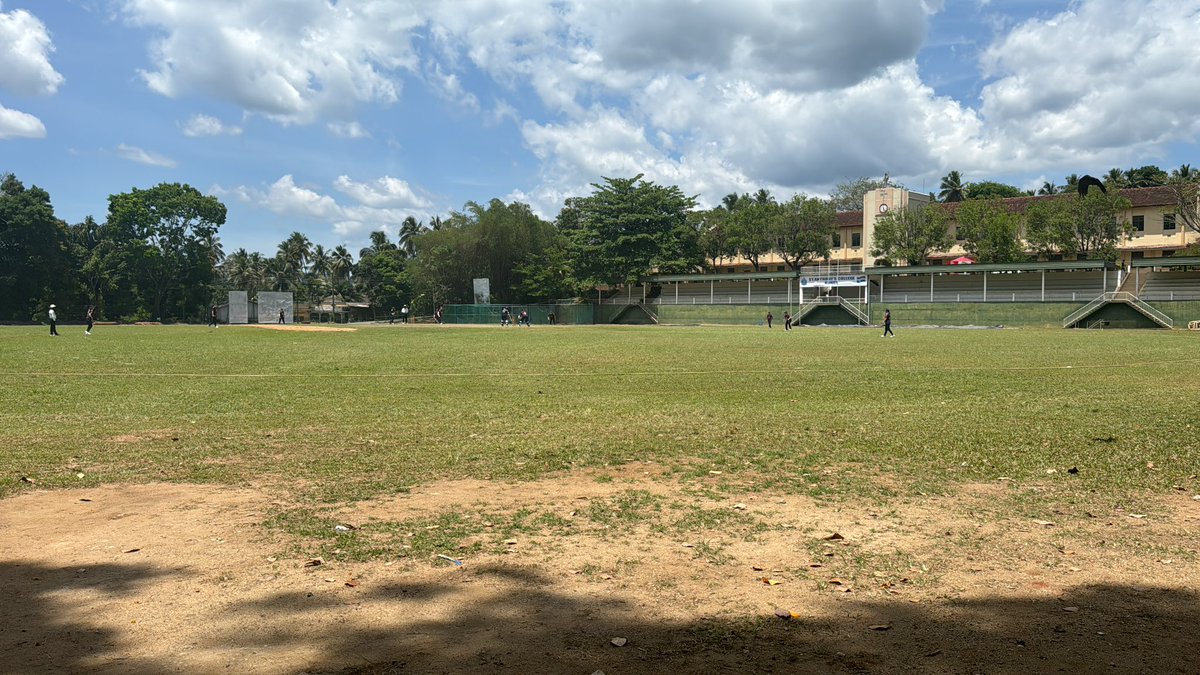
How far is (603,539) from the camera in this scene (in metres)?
5.45

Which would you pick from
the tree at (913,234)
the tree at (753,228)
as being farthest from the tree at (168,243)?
the tree at (913,234)

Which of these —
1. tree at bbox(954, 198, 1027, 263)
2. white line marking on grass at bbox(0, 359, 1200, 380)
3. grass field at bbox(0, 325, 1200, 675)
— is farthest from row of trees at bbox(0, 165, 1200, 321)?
grass field at bbox(0, 325, 1200, 675)

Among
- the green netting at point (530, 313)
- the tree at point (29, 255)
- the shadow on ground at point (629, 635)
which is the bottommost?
the shadow on ground at point (629, 635)

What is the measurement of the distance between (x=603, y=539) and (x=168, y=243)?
102 m

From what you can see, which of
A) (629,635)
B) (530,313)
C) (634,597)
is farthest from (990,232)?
(629,635)

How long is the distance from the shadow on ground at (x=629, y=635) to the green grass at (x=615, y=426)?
122 cm

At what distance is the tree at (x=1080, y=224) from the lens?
68188mm

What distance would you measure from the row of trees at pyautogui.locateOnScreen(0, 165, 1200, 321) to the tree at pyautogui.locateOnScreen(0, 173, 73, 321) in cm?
12

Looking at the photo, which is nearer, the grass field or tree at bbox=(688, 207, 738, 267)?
the grass field

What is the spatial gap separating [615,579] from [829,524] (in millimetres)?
1844

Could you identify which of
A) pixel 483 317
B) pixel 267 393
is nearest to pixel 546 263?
pixel 483 317

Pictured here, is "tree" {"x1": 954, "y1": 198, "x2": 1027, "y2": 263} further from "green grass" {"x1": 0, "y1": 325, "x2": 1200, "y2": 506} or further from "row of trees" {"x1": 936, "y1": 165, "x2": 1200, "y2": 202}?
"green grass" {"x1": 0, "y1": 325, "x2": 1200, "y2": 506}

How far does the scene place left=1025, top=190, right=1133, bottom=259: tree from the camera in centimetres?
6819

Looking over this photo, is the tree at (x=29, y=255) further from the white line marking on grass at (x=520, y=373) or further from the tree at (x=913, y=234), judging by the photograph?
the tree at (x=913, y=234)
